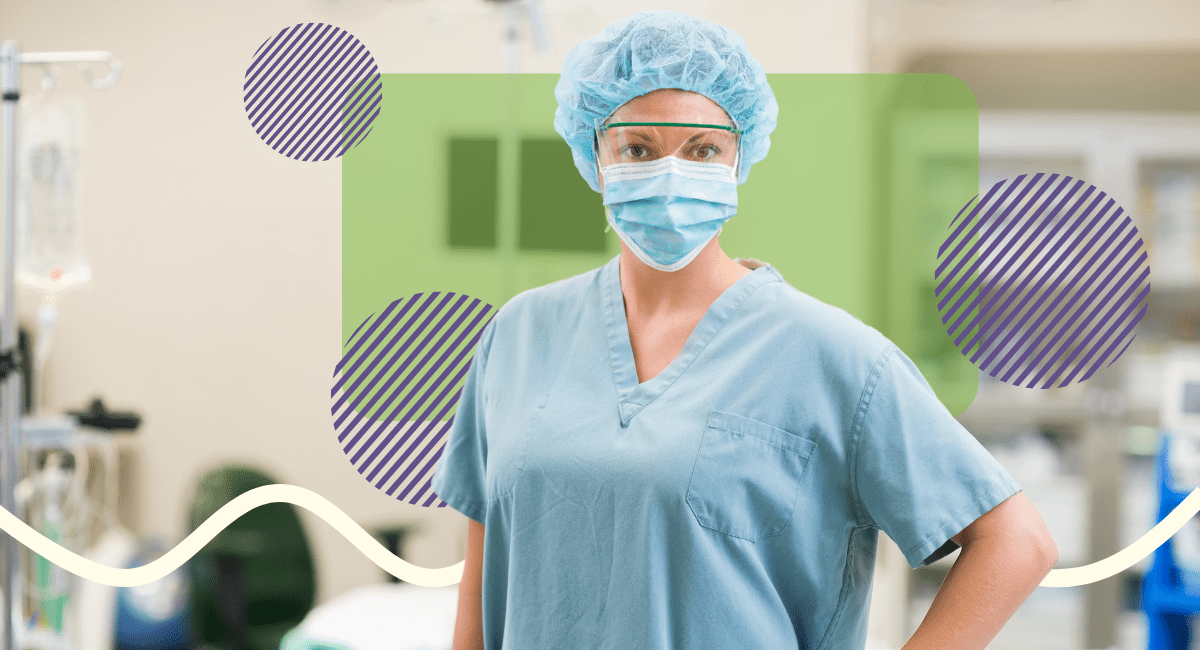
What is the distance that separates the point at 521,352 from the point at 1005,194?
115cm

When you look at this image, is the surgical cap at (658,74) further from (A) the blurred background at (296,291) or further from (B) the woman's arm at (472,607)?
(A) the blurred background at (296,291)

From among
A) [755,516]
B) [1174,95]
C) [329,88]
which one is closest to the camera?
[755,516]

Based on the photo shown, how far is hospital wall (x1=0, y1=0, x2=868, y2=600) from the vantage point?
1768 mm

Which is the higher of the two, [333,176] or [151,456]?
[333,176]

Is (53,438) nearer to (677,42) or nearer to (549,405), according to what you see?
(549,405)

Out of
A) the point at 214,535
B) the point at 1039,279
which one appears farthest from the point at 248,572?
the point at 1039,279

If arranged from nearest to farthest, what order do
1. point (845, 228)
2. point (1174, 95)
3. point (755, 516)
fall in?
point (755, 516) → point (845, 228) → point (1174, 95)

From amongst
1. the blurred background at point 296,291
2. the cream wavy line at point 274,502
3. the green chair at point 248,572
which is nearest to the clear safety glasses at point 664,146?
the blurred background at point 296,291

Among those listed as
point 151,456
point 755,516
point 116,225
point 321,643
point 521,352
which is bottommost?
point 321,643

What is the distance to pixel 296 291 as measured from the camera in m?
1.83

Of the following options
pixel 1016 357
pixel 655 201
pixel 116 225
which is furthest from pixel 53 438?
pixel 1016 357

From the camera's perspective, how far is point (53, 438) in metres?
1.80

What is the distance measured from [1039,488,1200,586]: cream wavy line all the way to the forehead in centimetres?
123

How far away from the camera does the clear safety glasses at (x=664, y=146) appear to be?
0.86 m
